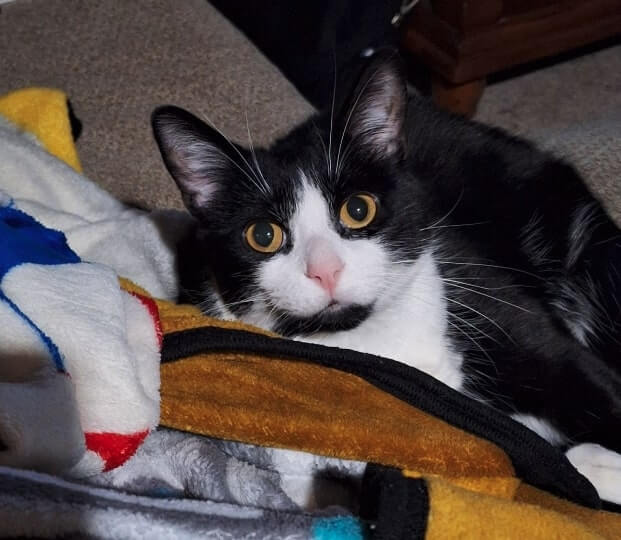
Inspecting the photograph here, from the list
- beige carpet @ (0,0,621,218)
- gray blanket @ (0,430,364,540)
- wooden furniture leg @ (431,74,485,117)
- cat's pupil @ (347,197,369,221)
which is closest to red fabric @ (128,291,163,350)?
gray blanket @ (0,430,364,540)

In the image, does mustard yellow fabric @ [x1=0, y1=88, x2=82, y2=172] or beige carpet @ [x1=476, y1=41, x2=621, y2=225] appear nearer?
mustard yellow fabric @ [x1=0, y1=88, x2=82, y2=172]

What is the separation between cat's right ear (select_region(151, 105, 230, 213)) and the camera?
962 mm

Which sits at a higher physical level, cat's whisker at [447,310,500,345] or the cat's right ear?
the cat's right ear

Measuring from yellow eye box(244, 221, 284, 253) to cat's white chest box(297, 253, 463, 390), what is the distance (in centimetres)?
13

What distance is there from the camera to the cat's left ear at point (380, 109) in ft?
3.29

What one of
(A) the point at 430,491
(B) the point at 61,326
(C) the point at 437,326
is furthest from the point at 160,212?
(A) the point at 430,491

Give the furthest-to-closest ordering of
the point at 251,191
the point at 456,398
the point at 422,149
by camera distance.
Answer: the point at 422,149 → the point at 251,191 → the point at 456,398

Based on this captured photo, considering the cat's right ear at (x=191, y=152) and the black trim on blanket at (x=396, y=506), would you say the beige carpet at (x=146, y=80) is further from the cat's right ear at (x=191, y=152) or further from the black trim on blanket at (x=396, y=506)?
the black trim on blanket at (x=396, y=506)

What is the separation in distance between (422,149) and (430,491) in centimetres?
89

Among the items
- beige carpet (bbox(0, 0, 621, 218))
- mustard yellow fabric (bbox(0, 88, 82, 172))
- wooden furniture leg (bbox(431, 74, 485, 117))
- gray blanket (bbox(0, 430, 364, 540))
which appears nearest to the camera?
gray blanket (bbox(0, 430, 364, 540))

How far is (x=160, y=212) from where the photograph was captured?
1.22m

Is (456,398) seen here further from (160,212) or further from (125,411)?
(160,212)

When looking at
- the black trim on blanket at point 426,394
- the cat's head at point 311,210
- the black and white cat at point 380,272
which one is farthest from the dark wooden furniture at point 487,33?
the black trim on blanket at point 426,394

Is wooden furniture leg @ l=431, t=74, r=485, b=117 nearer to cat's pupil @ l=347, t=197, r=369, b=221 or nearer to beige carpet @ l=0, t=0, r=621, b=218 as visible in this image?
beige carpet @ l=0, t=0, r=621, b=218
